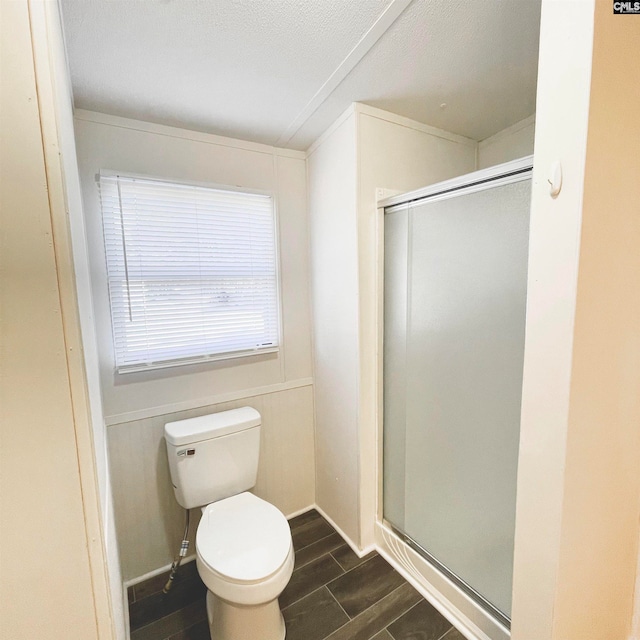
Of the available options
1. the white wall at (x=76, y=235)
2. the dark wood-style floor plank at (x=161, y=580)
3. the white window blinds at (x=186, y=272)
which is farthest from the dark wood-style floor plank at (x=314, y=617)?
the white window blinds at (x=186, y=272)

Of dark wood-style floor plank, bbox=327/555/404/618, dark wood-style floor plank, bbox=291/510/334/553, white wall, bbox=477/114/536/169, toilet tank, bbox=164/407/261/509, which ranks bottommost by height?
dark wood-style floor plank, bbox=291/510/334/553

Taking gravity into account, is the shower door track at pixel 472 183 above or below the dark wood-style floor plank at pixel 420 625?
above

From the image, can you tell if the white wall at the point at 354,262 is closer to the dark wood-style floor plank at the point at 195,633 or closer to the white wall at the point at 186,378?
the white wall at the point at 186,378

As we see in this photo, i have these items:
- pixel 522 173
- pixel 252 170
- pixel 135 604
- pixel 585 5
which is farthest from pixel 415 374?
pixel 135 604

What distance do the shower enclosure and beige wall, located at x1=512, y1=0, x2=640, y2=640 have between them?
0.24 m

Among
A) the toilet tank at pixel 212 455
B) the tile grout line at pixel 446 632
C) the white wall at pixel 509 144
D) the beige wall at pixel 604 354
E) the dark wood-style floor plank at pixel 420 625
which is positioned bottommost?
the dark wood-style floor plank at pixel 420 625

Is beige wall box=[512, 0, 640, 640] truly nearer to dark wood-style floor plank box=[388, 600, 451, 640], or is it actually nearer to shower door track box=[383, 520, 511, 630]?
shower door track box=[383, 520, 511, 630]

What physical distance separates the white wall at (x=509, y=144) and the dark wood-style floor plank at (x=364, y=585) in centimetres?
214

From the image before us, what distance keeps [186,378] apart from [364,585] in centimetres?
132

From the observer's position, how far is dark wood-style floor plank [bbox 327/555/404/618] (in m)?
1.41

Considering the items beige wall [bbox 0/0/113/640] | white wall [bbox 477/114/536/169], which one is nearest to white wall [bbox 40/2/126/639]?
beige wall [bbox 0/0/113/640]

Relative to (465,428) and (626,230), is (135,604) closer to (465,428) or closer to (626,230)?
(465,428)

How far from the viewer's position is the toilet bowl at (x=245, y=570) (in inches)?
43.3

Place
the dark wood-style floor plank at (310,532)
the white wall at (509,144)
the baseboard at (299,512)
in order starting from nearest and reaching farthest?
the white wall at (509,144)
the dark wood-style floor plank at (310,532)
the baseboard at (299,512)
